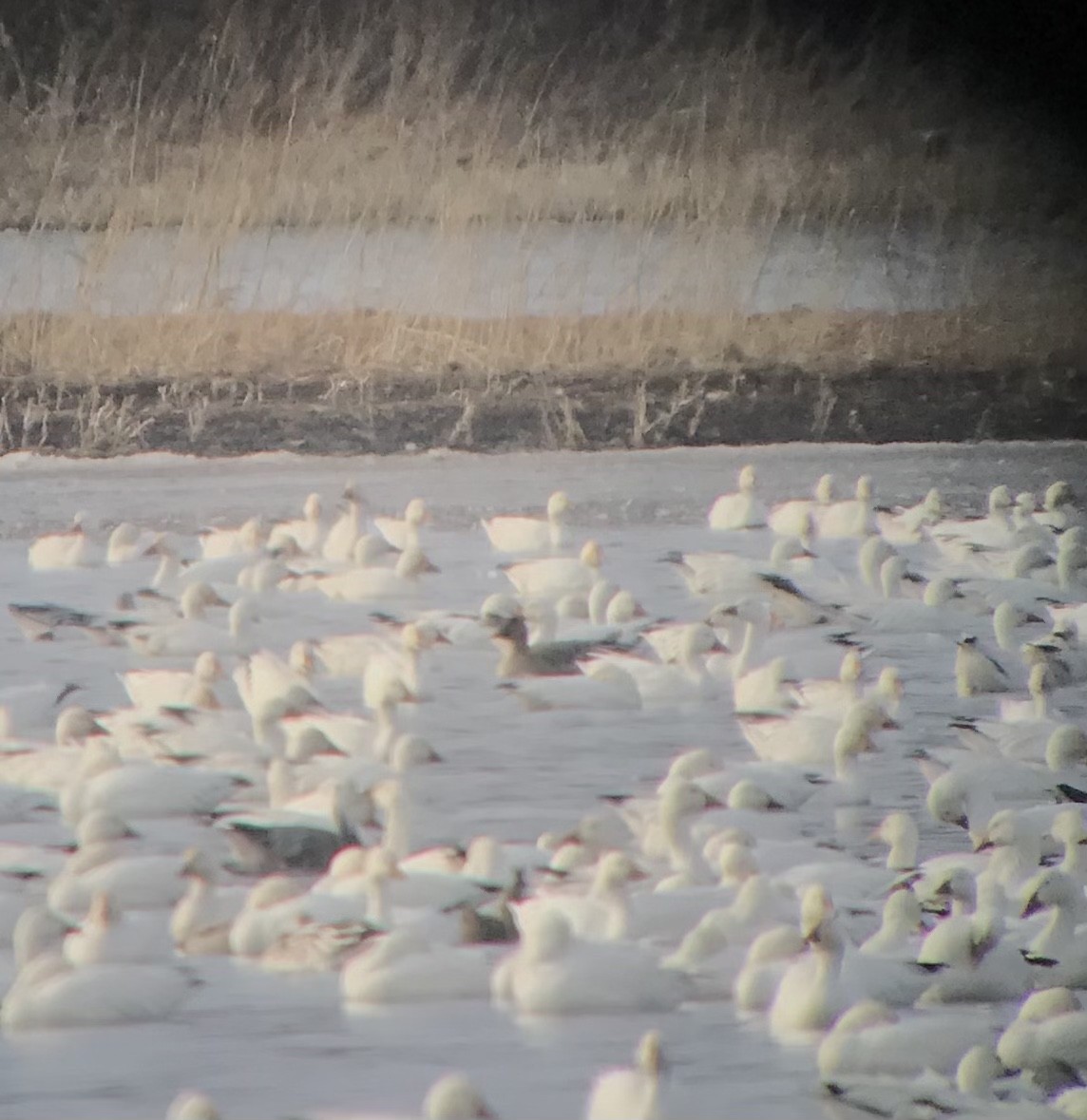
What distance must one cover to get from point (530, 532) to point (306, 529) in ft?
0.92

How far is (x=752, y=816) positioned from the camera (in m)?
2.49

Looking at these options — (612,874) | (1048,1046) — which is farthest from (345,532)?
(1048,1046)

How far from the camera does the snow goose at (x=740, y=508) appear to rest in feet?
8.89

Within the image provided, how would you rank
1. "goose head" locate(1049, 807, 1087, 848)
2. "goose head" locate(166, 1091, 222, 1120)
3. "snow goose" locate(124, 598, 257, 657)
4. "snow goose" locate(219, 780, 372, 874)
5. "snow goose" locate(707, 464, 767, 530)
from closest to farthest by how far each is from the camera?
"goose head" locate(166, 1091, 222, 1120) → "snow goose" locate(219, 780, 372, 874) → "goose head" locate(1049, 807, 1087, 848) → "snow goose" locate(124, 598, 257, 657) → "snow goose" locate(707, 464, 767, 530)

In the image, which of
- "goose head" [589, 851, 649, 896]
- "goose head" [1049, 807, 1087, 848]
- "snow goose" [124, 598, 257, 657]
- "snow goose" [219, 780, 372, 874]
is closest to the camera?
"goose head" [589, 851, 649, 896]

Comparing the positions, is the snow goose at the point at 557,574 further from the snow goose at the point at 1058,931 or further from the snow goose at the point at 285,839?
the snow goose at the point at 1058,931

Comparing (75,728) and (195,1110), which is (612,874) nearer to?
(195,1110)

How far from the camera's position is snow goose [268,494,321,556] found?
2.63 metres

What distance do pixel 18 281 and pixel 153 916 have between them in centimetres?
84

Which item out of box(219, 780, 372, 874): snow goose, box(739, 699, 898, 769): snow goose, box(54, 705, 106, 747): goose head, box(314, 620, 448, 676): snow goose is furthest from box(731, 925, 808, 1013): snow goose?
box(54, 705, 106, 747): goose head

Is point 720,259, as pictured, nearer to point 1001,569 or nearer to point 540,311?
point 540,311

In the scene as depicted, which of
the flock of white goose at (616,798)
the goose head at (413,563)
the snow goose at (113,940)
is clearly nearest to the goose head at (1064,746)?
the flock of white goose at (616,798)

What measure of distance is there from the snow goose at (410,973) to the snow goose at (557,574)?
55 centimetres

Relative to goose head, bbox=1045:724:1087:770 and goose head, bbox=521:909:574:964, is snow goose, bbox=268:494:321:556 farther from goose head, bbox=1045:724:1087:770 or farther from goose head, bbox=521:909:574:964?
goose head, bbox=1045:724:1087:770
